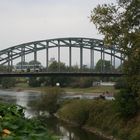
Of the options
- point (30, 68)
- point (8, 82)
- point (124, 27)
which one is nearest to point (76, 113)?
point (124, 27)

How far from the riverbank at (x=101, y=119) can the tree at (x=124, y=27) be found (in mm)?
12790

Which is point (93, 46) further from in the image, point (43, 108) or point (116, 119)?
point (116, 119)

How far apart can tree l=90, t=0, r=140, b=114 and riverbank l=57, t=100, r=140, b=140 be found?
12790mm

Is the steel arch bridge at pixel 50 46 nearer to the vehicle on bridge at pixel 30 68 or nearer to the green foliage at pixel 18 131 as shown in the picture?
the vehicle on bridge at pixel 30 68

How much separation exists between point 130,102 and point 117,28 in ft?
69.0

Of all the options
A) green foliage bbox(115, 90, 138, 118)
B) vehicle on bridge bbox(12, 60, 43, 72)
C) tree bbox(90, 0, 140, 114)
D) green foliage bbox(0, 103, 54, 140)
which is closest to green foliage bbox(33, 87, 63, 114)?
vehicle on bridge bbox(12, 60, 43, 72)

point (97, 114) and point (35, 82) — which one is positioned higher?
point (35, 82)

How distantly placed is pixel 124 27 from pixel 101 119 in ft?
90.1

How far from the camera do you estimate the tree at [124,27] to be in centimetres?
2697

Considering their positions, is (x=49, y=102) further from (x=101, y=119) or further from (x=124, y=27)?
(x=124, y=27)

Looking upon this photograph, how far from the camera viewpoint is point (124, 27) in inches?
1085

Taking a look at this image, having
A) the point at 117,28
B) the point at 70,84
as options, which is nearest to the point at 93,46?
the point at 70,84

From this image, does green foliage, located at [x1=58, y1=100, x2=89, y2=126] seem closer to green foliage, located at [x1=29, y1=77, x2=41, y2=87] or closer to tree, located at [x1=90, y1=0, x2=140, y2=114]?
tree, located at [x1=90, y1=0, x2=140, y2=114]

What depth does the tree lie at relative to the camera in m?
27.0
